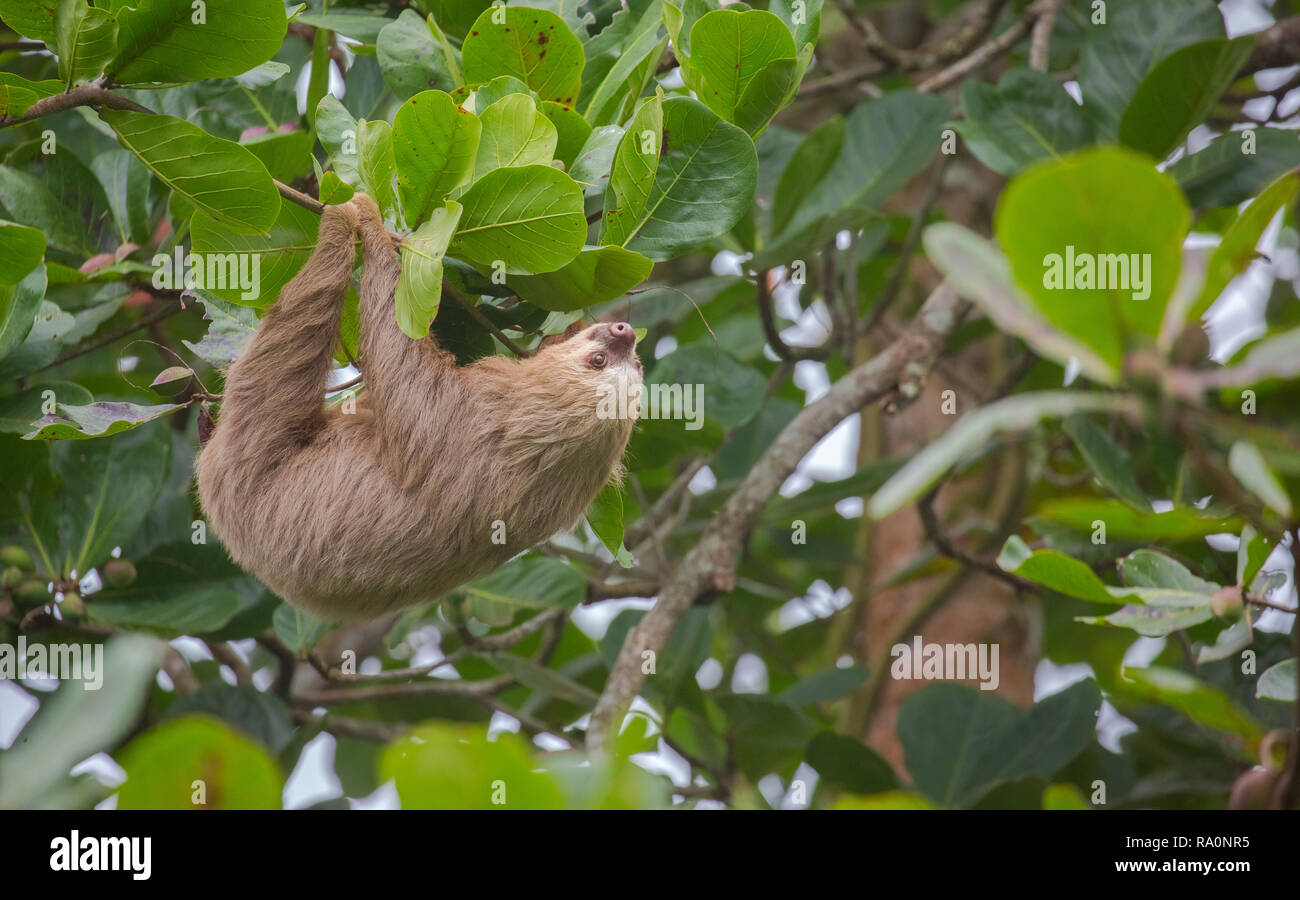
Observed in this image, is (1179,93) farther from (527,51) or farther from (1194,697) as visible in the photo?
(1194,697)

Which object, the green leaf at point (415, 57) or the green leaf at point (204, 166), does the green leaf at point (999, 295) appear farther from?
the green leaf at point (415, 57)

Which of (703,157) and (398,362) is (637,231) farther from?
(398,362)

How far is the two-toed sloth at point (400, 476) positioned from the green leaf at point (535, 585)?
637mm

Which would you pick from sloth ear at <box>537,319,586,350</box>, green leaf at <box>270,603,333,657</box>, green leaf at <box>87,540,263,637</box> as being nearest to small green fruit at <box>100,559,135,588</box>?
green leaf at <box>87,540,263,637</box>

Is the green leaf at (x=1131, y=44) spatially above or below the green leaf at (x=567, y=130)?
above

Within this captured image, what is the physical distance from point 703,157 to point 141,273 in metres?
1.90

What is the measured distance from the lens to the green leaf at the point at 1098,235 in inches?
45.0

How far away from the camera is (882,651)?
5.62 meters

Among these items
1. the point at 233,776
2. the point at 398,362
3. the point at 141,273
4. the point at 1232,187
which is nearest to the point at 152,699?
the point at 141,273

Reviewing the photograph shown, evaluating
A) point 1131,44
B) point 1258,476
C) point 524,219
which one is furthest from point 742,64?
point 1131,44

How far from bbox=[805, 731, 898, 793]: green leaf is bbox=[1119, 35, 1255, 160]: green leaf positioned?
95.2 inches

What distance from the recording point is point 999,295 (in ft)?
3.80

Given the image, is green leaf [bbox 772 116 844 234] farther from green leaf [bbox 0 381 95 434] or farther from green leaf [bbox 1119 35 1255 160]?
green leaf [bbox 0 381 95 434]

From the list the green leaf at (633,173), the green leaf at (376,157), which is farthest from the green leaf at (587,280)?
the green leaf at (376,157)
